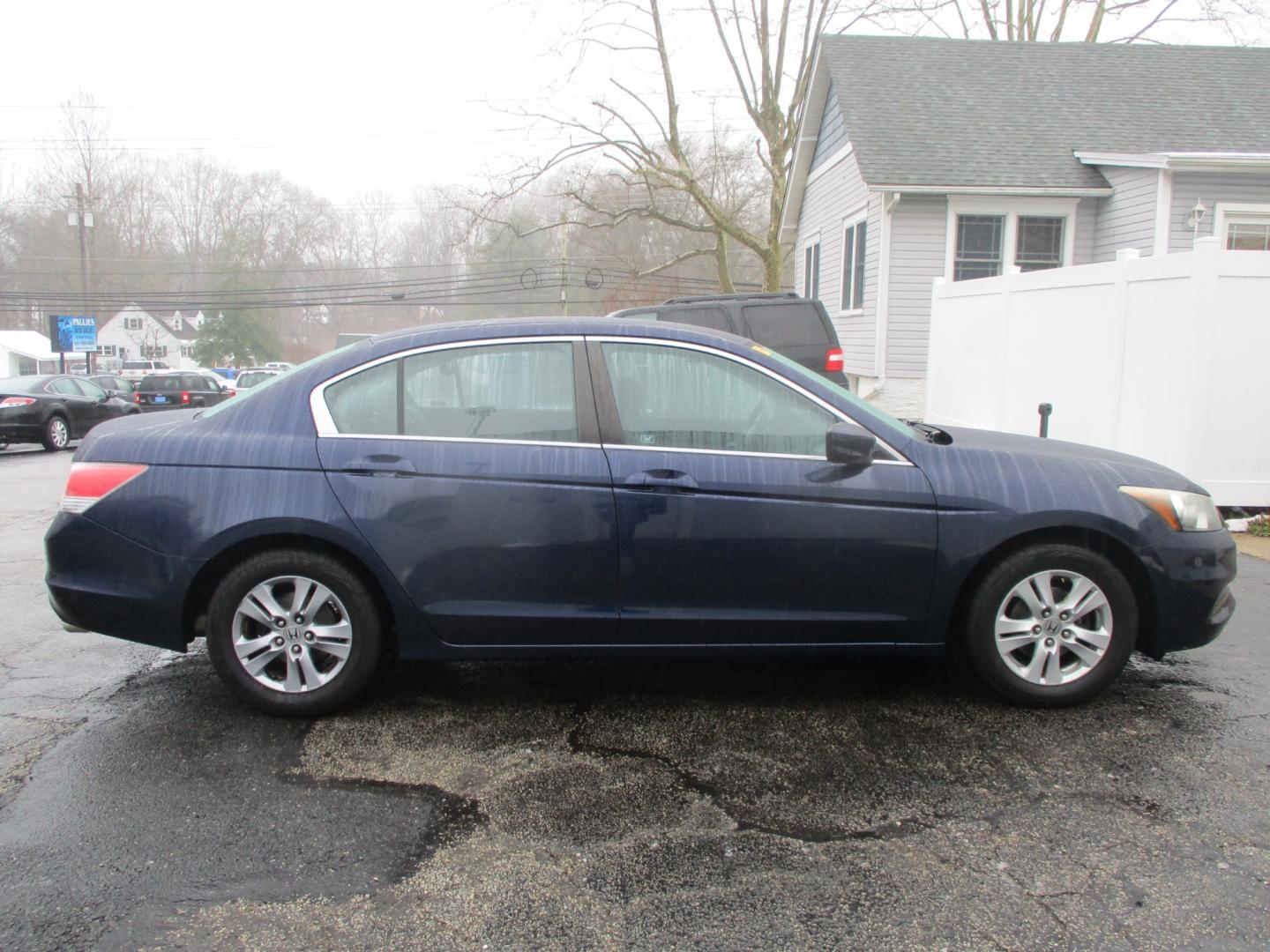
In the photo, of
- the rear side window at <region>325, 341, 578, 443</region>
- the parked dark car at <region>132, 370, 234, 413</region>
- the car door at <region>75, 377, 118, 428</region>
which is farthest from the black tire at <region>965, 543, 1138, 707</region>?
the parked dark car at <region>132, 370, 234, 413</region>

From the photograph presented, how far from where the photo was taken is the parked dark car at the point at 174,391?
90.9ft

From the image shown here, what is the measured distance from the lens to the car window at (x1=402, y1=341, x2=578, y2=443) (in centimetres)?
391

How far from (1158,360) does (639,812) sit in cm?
709

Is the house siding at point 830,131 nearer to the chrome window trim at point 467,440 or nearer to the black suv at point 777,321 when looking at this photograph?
the black suv at point 777,321

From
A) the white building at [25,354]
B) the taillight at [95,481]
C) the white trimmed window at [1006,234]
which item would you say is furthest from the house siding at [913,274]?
the white building at [25,354]

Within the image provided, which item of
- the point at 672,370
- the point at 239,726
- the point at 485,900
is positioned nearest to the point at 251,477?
the point at 239,726

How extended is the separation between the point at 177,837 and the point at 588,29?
28512 millimetres

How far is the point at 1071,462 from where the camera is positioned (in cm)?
404

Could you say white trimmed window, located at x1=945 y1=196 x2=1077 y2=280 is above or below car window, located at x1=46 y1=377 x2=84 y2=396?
above

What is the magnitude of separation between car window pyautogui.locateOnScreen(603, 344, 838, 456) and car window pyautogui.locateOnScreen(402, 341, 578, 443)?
23 cm

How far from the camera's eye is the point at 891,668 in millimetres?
4602

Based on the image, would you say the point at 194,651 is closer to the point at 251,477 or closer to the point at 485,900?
the point at 251,477

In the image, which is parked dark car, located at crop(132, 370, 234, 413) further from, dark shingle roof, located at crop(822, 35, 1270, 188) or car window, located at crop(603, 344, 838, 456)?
car window, located at crop(603, 344, 838, 456)

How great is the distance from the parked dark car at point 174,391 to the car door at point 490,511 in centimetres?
2611
